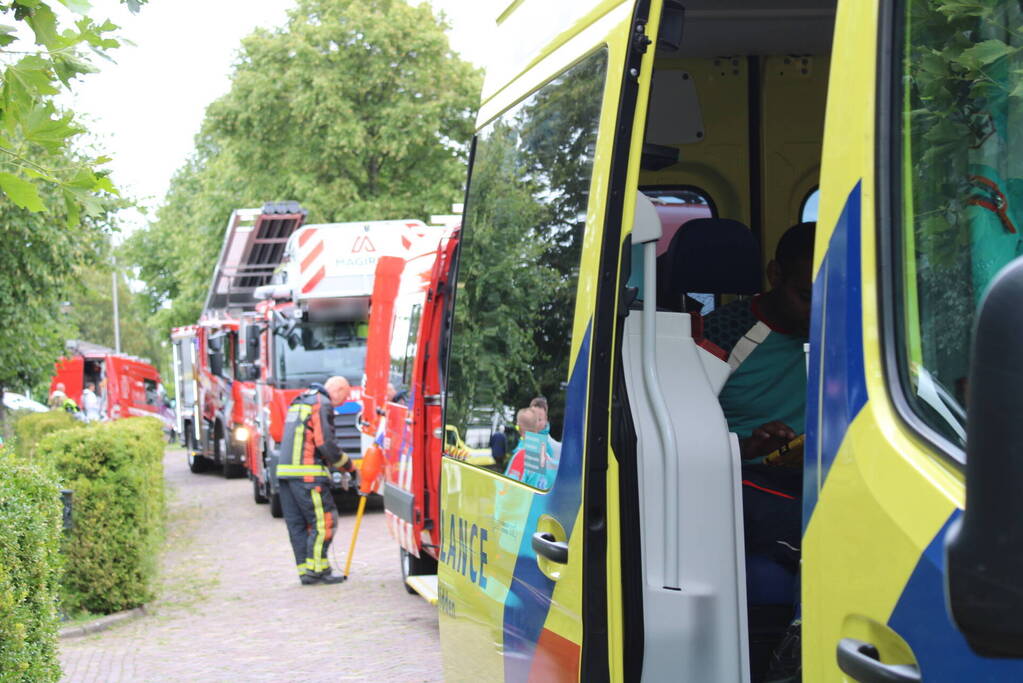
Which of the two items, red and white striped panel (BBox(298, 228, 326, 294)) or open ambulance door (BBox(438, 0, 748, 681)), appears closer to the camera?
open ambulance door (BBox(438, 0, 748, 681))

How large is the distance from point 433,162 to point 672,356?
31047 millimetres

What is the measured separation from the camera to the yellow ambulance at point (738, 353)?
1823 mm

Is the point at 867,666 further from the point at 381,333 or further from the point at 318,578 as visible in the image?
the point at 318,578

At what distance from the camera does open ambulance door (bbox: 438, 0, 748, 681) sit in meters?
3.07

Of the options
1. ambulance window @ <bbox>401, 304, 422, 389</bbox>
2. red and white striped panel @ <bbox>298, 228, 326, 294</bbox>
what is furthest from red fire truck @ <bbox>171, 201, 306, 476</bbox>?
ambulance window @ <bbox>401, 304, 422, 389</bbox>

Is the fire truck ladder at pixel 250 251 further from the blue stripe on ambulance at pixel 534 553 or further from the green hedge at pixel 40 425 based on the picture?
the blue stripe on ambulance at pixel 534 553

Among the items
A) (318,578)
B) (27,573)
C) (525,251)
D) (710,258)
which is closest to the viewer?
(525,251)

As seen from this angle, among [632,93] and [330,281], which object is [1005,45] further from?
[330,281]

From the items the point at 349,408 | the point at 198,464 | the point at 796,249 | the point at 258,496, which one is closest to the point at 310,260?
the point at 349,408

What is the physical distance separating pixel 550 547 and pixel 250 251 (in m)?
20.3

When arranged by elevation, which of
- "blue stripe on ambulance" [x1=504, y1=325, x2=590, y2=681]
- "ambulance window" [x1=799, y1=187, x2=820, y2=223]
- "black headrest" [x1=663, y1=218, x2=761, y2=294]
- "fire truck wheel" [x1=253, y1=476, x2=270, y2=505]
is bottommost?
"fire truck wheel" [x1=253, y1=476, x2=270, y2=505]

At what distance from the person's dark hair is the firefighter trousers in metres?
8.24

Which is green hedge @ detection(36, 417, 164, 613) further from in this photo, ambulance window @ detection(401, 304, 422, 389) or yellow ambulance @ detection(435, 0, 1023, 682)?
yellow ambulance @ detection(435, 0, 1023, 682)

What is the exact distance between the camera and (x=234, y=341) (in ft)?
73.2
